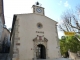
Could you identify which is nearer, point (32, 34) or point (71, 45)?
point (32, 34)

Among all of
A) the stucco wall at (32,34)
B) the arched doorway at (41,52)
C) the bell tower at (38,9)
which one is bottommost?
the arched doorway at (41,52)

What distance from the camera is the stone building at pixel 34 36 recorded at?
45.5 ft

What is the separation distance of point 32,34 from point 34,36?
0.37 metres

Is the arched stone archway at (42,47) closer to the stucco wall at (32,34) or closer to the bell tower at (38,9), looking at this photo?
the stucco wall at (32,34)

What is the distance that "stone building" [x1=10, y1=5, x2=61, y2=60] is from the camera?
45.5ft

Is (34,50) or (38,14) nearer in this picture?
(34,50)

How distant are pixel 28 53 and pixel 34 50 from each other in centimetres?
90

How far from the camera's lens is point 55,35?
16.5 meters

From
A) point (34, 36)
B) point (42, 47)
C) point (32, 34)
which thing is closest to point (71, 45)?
point (42, 47)

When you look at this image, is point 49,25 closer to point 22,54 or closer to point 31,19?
point 31,19

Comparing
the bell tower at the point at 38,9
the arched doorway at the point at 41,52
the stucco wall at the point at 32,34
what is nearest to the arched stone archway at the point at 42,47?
the arched doorway at the point at 41,52

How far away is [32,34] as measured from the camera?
14.9 metres

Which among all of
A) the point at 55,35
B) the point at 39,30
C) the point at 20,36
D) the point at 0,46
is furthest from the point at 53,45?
the point at 0,46

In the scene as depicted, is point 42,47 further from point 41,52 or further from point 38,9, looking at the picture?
point 38,9
